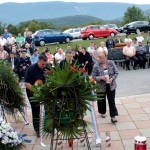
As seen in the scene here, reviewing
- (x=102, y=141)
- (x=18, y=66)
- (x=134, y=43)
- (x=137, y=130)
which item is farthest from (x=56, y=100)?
(x=134, y=43)

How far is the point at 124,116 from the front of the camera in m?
8.48

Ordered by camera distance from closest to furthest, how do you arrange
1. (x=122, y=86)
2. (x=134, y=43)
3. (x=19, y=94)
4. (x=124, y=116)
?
(x=19, y=94) → (x=124, y=116) → (x=122, y=86) → (x=134, y=43)

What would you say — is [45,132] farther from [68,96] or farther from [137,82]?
[137,82]

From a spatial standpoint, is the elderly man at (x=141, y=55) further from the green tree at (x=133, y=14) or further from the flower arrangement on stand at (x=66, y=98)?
the green tree at (x=133, y=14)

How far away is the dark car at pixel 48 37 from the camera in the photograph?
3241cm

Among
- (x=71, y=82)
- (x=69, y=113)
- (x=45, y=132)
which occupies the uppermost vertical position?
(x=71, y=82)

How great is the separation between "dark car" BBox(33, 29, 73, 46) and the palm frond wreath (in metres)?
26.2

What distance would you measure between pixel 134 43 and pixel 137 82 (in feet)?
17.8

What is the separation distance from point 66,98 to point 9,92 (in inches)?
62.6

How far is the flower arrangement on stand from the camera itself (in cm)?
477

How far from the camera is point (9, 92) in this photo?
6.10 metres

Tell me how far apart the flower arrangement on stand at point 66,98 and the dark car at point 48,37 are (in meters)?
27.6

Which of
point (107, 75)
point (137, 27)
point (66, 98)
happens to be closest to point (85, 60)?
point (107, 75)

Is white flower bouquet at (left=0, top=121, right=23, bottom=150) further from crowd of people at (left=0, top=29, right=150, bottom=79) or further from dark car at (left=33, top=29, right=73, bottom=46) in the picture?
dark car at (left=33, top=29, right=73, bottom=46)
